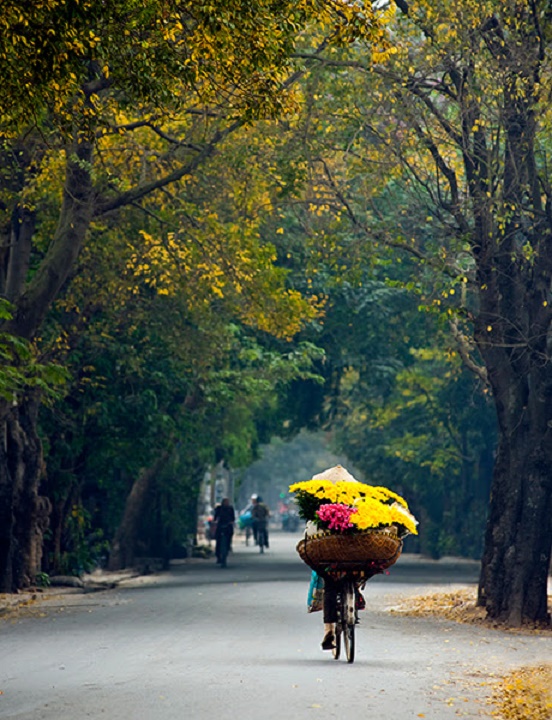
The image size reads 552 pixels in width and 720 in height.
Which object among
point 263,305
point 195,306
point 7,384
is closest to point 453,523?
point 195,306

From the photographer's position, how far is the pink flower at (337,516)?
1330cm

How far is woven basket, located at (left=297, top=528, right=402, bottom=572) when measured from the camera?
13.3m

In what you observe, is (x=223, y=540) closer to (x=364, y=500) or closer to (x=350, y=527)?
(x=364, y=500)

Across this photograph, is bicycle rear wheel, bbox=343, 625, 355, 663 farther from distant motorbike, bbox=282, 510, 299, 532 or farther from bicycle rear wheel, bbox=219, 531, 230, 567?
distant motorbike, bbox=282, 510, 299, 532

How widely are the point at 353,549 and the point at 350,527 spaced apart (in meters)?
0.22

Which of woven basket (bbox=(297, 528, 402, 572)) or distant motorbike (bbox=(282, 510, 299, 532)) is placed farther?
distant motorbike (bbox=(282, 510, 299, 532))

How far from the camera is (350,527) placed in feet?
43.7

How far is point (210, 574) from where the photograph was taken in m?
33.3

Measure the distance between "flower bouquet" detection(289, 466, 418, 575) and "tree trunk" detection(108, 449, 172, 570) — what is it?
836 inches

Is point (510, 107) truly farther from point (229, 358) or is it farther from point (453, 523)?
point (453, 523)

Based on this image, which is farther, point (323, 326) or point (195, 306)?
point (323, 326)

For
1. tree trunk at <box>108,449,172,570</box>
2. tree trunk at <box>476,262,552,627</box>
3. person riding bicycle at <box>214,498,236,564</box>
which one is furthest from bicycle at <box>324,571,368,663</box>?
person riding bicycle at <box>214,498,236,564</box>

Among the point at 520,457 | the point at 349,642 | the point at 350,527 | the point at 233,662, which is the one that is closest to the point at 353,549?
the point at 350,527

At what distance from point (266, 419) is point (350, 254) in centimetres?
1976
